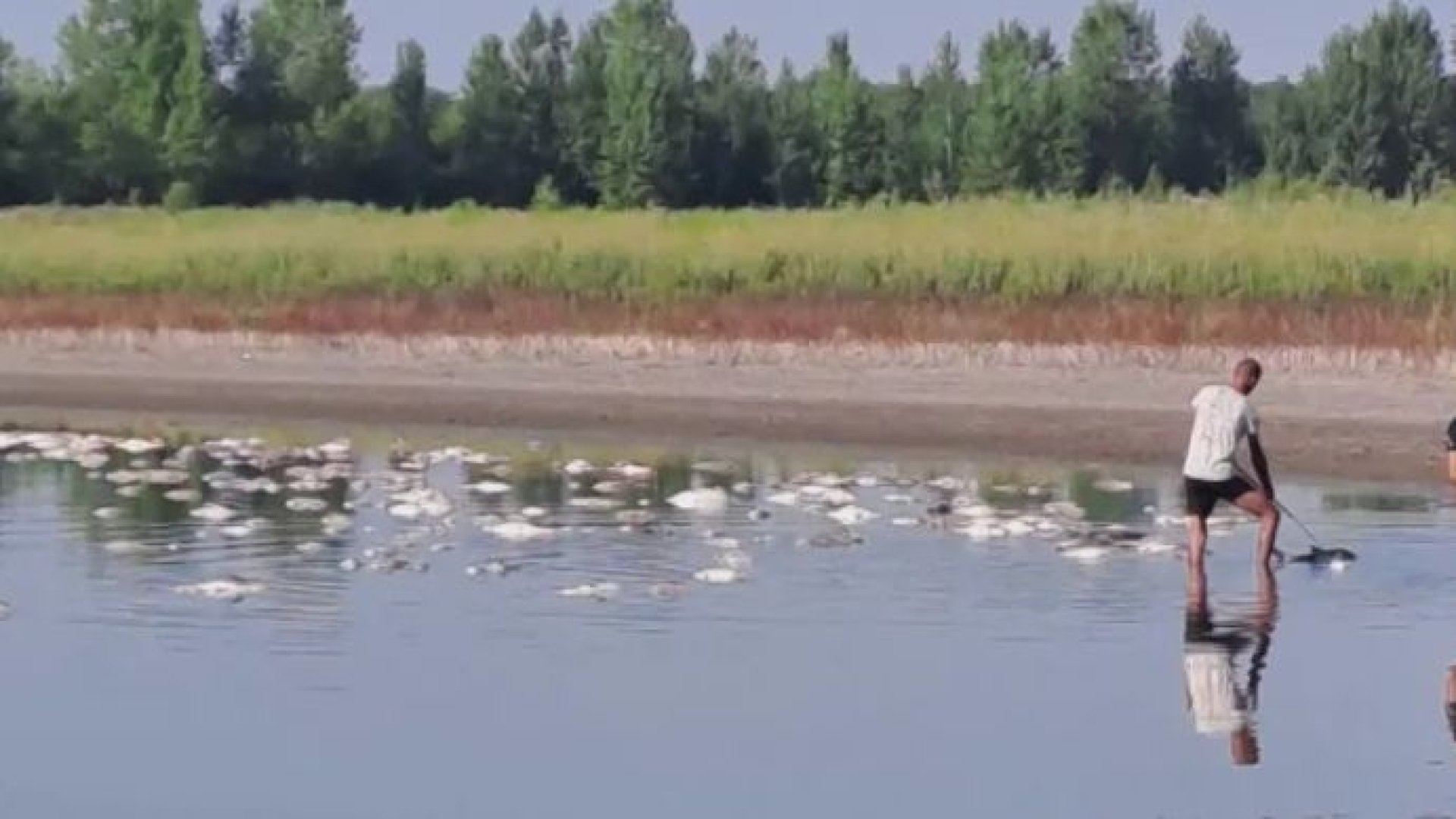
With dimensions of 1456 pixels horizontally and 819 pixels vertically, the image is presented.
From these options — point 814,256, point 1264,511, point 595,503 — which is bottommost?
point 595,503

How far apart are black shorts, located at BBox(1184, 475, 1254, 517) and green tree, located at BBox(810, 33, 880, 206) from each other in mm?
54602

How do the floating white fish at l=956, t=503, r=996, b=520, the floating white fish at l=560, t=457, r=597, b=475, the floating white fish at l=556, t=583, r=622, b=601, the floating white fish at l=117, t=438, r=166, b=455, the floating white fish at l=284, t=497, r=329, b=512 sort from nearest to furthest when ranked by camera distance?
the floating white fish at l=556, t=583, r=622, b=601, the floating white fish at l=956, t=503, r=996, b=520, the floating white fish at l=284, t=497, r=329, b=512, the floating white fish at l=560, t=457, r=597, b=475, the floating white fish at l=117, t=438, r=166, b=455

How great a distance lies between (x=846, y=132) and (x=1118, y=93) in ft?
26.7

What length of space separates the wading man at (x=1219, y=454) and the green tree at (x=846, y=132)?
54.5 m

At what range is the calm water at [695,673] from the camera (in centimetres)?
1186

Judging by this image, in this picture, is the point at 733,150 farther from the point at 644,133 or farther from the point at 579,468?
the point at 579,468

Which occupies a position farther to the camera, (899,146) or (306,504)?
(899,146)

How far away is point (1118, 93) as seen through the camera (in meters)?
77.2

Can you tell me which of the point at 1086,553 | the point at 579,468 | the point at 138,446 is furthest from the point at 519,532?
the point at 138,446

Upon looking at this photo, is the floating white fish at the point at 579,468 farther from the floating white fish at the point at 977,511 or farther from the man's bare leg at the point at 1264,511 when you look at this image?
the man's bare leg at the point at 1264,511

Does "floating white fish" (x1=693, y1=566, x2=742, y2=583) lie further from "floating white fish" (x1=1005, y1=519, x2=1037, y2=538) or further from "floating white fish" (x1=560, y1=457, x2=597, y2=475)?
"floating white fish" (x1=560, y1=457, x2=597, y2=475)

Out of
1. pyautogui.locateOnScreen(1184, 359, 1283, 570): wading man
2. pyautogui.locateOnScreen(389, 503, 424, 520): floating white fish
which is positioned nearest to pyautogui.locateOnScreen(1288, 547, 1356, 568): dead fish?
pyautogui.locateOnScreen(1184, 359, 1283, 570): wading man

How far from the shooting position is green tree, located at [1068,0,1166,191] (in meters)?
75.2

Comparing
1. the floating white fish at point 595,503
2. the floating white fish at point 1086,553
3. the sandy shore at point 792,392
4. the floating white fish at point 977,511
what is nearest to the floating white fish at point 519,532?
the floating white fish at point 595,503
